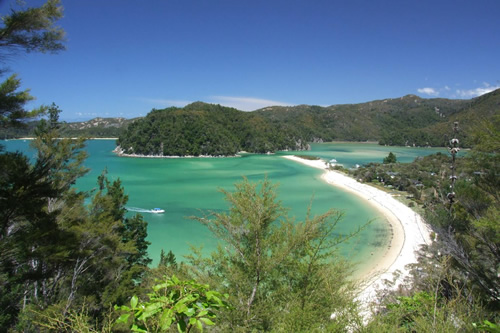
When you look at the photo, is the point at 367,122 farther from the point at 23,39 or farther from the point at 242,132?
the point at 23,39

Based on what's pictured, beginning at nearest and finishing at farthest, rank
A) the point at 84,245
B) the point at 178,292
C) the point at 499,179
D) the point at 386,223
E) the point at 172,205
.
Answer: the point at 178,292, the point at 499,179, the point at 84,245, the point at 386,223, the point at 172,205

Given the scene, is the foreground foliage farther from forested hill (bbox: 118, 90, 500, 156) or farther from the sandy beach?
forested hill (bbox: 118, 90, 500, 156)

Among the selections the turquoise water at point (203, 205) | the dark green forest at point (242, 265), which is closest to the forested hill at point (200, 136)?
the turquoise water at point (203, 205)

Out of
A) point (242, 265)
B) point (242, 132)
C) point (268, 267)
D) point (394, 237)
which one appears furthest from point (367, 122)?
point (268, 267)

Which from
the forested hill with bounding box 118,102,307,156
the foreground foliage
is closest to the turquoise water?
the foreground foliage

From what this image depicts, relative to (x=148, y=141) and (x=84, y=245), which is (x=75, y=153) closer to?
(x=84, y=245)

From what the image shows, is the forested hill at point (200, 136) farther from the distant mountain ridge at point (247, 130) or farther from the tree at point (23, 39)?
the tree at point (23, 39)

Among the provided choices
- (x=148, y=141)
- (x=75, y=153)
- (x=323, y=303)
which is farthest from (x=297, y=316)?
(x=148, y=141)

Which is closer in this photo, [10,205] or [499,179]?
[10,205]
